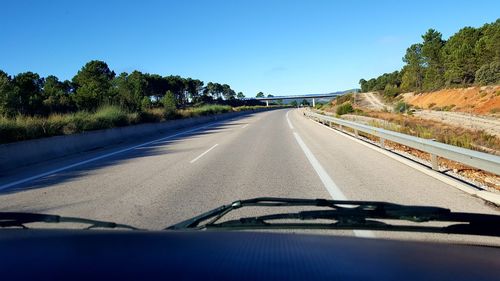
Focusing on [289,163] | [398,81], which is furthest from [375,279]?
[398,81]

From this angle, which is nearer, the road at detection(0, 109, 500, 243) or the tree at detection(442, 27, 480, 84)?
the road at detection(0, 109, 500, 243)

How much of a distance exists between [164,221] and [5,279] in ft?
13.3

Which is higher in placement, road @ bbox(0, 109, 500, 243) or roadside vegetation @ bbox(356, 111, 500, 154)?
road @ bbox(0, 109, 500, 243)

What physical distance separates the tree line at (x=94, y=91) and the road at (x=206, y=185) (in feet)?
32.4

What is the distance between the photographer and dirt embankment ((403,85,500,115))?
59.8 meters

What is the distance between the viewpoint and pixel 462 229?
391cm

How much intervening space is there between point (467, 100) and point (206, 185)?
70878 mm

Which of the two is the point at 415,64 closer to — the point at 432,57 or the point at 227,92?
the point at 432,57

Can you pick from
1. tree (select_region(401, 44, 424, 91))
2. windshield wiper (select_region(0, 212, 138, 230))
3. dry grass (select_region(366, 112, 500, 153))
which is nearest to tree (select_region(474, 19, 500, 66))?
tree (select_region(401, 44, 424, 91))

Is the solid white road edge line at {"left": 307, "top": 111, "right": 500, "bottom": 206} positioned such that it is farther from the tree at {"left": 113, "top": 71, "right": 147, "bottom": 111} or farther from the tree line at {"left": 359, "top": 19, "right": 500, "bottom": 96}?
the tree line at {"left": 359, "top": 19, "right": 500, "bottom": 96}

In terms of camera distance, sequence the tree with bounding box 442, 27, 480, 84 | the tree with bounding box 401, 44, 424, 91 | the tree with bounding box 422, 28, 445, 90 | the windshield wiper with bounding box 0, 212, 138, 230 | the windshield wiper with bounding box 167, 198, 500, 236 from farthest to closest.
Result: 1. the tree with bounding box 401, 44, 424, 91
2. the tree with bounding box 422, 28, 445, 90
3. the tree with bounding box 442, 27, 480, 84
4. the windshield wiper with bounding box 0, 212, 138, 230
5. the windshield wiper with bounding box 167, 198, 500, 236

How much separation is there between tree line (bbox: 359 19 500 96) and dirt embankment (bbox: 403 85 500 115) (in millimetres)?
2008

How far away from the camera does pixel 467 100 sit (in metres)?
71.7

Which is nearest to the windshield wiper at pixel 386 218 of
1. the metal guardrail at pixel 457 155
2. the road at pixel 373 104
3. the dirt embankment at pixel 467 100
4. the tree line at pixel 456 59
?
the metal guardrail at pixel 457 155
